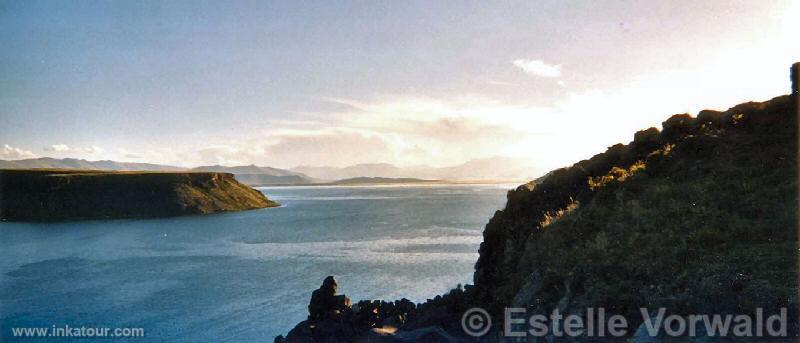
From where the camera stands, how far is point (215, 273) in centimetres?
6356

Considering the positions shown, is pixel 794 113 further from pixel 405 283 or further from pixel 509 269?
pixel 405 283

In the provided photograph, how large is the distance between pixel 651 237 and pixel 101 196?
7561 inches

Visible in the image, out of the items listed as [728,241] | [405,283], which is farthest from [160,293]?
[728,241]

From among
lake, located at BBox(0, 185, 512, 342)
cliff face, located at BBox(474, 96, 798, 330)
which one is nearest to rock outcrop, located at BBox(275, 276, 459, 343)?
cliff face, located at BBox(474, 96, 798, 330)

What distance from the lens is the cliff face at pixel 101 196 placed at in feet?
539

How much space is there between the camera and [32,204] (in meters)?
166

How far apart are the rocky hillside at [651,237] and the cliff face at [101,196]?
528 ft

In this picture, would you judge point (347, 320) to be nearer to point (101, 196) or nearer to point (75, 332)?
point (75, 332)

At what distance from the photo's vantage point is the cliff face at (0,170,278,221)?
164 metres

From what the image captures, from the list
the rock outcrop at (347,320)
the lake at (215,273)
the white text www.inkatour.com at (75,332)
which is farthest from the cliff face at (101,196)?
the rock outcrop at (347,320)

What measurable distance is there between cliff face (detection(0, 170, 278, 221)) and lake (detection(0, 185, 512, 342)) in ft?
166

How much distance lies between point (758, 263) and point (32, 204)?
201686mm

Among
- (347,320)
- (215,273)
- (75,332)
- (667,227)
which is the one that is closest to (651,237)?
(667,227)

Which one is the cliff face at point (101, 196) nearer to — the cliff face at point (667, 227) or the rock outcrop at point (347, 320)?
the rock outcrop at point (347, 320)
